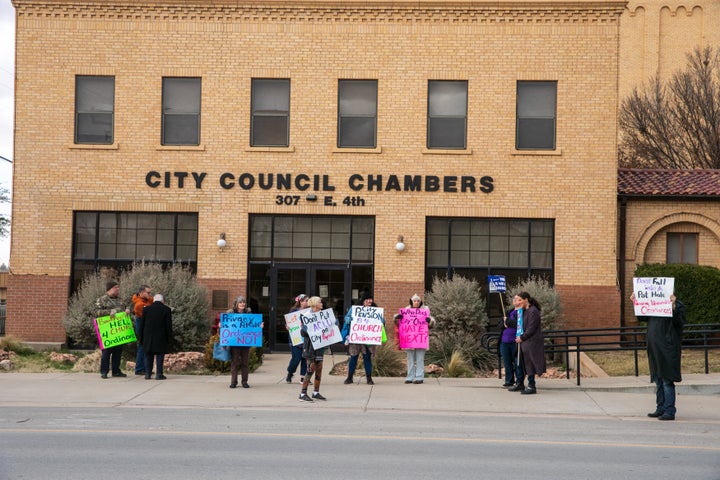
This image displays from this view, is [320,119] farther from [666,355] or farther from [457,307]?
[666,355]

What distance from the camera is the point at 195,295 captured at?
20.8 metres

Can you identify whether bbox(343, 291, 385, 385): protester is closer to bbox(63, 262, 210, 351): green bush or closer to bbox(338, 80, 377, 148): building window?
bbox(63, 262, 210, 351): green bush

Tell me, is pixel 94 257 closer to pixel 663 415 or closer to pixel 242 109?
pixel 242 109

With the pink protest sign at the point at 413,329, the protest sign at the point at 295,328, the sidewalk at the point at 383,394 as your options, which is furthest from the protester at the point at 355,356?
the protest sign at the point at 295,328

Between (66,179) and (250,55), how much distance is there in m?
5.62

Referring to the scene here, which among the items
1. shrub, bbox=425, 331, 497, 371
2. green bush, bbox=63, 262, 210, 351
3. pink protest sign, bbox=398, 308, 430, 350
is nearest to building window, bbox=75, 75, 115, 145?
green bush, bbox=63, 262, 210, 351

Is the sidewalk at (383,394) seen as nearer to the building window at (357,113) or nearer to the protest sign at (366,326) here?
the protest sign at (366,326)

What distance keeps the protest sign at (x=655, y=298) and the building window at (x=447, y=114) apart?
10285 mm

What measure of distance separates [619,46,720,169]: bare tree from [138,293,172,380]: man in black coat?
2824 cm

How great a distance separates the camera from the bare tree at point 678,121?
38.5 m

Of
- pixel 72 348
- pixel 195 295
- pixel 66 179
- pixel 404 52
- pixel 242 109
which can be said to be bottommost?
pixel 72 348

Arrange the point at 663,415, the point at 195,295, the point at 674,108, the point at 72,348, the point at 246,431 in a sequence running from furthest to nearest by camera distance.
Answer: the point at 674,108, the point at 72,348, the point at 195,295, the point at 663,415, the point at 246,431

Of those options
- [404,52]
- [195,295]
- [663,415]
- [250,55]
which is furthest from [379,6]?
[663,415]

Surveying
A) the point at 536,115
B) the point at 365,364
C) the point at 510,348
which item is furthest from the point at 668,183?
the point at 365,364
